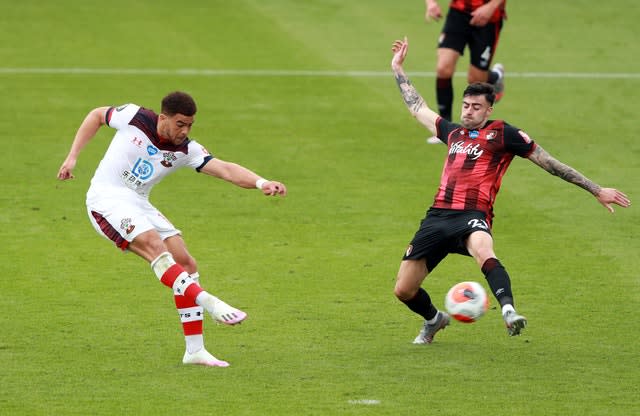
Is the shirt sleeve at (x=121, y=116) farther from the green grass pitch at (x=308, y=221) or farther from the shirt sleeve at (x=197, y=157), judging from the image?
the green grass pitch at (x=308, y=221)

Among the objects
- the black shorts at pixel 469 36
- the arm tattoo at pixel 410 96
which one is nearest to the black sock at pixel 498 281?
the arm tattoo at pixel 410 96

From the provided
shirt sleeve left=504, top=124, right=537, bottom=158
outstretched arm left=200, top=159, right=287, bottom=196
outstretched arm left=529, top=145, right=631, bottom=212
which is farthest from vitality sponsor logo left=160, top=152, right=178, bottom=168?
outstretched arm left=529, top=145, right=631, bottom=212

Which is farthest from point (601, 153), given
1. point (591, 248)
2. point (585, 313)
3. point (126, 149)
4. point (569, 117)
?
point (126, 149)

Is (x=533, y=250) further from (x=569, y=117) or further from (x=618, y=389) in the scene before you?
(x=569, y=117)

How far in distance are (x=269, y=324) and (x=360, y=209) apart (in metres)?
4.21

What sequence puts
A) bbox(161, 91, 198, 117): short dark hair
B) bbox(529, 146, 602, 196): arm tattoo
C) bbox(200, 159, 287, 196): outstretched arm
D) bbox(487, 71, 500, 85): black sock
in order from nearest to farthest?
bbox(161, 91, 198, 117): short dark hair < bbox(200, 159, 287, 196): outstretched arm < bbox(529, 146, 602, 196): arm tattoo < bbox(487, 71, 500, 85): black sock

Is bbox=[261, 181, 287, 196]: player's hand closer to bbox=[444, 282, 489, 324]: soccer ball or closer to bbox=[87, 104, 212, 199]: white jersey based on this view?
bbox=[87, 104, 212, 199]: white jersey

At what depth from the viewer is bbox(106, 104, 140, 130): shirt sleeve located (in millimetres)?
9531

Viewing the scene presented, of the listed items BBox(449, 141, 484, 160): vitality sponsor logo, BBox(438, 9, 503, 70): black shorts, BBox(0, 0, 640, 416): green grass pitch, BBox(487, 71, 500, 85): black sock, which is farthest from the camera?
BBox(487, 71, 500, 85): black sock

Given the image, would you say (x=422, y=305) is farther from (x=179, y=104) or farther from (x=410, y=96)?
(x=179, y=104)

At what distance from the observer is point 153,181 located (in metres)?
9.62

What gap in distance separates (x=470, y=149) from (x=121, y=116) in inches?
112

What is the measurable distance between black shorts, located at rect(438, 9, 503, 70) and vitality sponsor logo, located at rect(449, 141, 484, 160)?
7.19m

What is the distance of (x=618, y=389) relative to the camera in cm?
886
